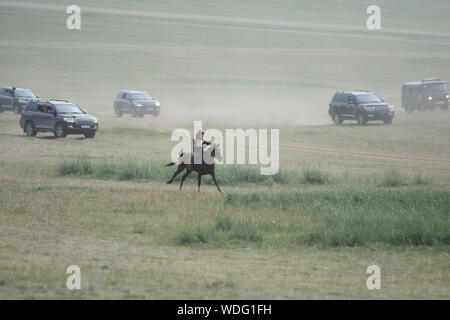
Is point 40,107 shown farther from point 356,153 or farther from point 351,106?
point 351,106

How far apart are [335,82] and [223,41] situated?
20.9 m

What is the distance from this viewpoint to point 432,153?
34.9m

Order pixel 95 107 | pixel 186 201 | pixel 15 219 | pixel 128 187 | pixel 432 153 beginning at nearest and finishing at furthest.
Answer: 1. pixel 15 219
2. pixel 186 201
3. pixel 128 187
4. pixel 432 153
5. pixel 95 107

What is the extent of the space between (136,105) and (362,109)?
16.5m

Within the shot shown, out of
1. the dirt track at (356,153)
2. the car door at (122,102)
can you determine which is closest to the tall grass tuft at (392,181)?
the dirt track at (356,153)

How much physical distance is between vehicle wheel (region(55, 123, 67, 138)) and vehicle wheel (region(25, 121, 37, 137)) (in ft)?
4.96

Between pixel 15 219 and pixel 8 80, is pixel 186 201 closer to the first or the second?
pixel 15 219

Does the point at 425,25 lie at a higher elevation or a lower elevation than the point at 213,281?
higher

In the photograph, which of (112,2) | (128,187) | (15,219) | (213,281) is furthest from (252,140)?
(112,2)
